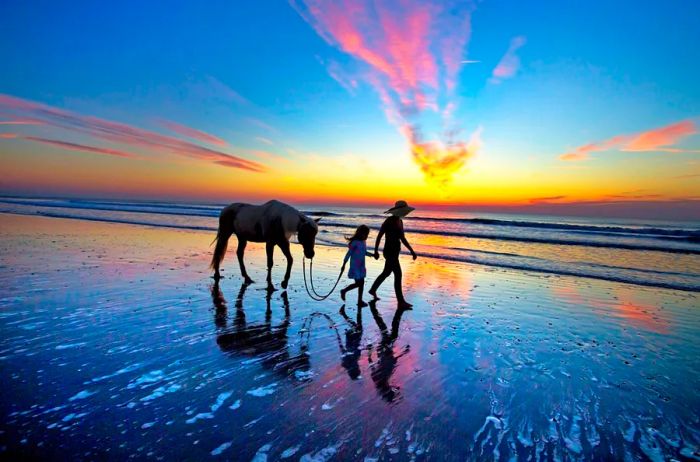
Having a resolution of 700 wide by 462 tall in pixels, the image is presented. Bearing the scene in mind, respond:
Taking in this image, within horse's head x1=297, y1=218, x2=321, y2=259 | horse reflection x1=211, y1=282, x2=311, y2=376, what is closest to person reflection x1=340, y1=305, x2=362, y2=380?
horse reflection x1=211, y1=282, x2=311, y2=376

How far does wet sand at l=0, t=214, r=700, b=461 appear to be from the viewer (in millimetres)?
3031

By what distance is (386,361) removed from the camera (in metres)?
4.91

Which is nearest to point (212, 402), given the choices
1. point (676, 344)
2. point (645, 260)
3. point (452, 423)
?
point (452, 423)

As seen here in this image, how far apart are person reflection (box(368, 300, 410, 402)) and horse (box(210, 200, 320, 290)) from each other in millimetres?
3244

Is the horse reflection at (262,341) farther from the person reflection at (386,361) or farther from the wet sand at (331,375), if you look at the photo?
the person reflection at (386,361)

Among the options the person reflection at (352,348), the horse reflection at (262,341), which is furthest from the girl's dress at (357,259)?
the horse reflection at (262,341)

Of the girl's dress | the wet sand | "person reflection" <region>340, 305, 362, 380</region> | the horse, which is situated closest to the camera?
the wet sand

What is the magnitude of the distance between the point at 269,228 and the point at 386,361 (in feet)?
19.5

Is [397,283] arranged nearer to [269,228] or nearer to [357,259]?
[357,259]

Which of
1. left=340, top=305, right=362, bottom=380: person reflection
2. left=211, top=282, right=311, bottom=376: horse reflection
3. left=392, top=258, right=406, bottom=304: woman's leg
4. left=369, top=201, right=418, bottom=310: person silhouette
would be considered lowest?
left=340, top=305, right=362, bottom=380: person reflection

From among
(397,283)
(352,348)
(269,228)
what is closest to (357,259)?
(397,283)

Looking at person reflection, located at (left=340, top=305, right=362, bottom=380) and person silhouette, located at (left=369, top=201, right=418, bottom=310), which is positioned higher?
person silhouette, located at (left=369, top=201, right=418, bottom=310)

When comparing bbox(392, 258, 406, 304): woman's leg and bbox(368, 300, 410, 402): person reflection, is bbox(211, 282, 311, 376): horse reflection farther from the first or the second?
bbox(392, 258, 406, 304): woman's leg

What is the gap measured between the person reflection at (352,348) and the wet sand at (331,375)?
4 centimetres
